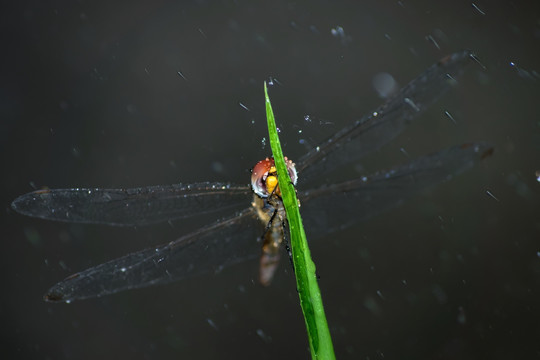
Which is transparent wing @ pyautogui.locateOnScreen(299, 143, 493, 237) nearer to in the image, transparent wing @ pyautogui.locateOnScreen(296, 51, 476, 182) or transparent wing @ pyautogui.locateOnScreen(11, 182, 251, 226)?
transparent wing @ pyautogui.locateOnScreen(296, 51, 476, 182)

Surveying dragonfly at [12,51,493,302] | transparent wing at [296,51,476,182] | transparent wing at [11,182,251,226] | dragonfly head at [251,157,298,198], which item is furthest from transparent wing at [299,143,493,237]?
dragonfly head at [251,157,298,198]

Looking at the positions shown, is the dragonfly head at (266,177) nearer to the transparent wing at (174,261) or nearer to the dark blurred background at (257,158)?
the transparent wing at (174,261)

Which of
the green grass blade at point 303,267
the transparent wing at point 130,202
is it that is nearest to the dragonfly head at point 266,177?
the transparent wing at point 130,202

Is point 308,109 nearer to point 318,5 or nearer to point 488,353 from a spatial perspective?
point 318,5

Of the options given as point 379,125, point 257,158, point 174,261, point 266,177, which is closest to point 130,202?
point 174,261

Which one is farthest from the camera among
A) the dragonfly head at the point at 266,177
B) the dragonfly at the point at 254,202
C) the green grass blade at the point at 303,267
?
the dragonfly at the point at 254,202

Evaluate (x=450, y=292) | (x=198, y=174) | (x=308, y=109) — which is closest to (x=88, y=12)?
(x=198, y=174)
